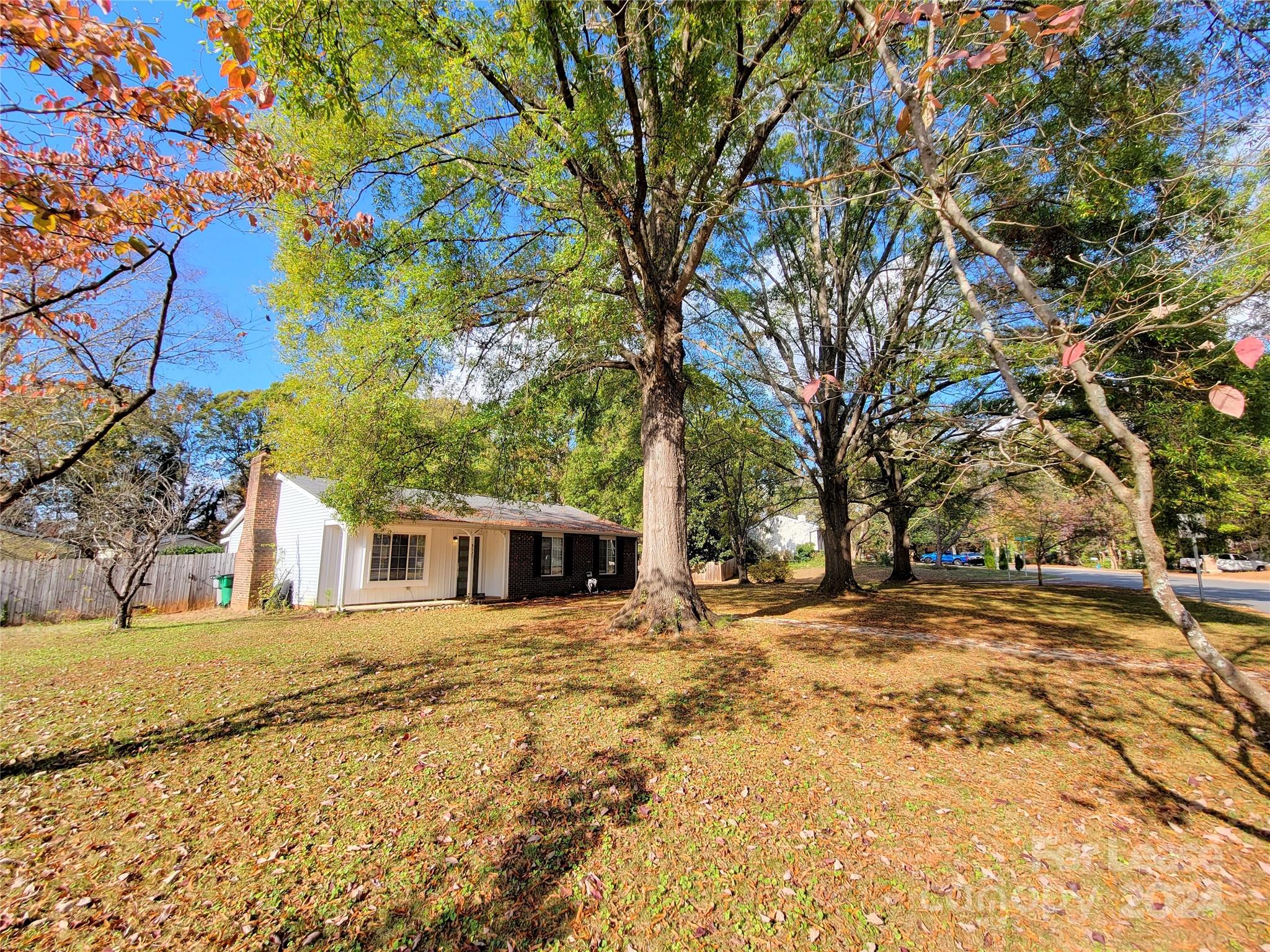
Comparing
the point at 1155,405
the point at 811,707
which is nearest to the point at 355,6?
the point at 811,707

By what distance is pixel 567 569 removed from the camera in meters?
20.1

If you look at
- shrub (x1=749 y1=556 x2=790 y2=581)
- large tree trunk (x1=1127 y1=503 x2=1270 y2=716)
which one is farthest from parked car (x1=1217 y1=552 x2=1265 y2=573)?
large tree trunk (x1=1127 y1=503 x2=1270 y2=716)

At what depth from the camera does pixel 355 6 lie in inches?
201

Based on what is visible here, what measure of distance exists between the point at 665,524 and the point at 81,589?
1679 cm

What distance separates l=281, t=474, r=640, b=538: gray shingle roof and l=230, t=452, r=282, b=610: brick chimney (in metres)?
0.96

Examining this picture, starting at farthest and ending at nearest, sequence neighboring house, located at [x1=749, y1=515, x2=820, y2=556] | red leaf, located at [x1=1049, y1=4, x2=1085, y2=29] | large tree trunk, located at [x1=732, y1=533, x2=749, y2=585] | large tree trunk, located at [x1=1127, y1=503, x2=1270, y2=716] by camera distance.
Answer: neighboring house, located at [x1=749, y1=515, x2=820, y2=556] → large tree trunk, located at [x1=732, y1=533, x2=749, y2=585] → large tree trunk, located at [x1=1127, y1=503, x2=1270, y2=716] → red leaf, located at [x1=1049, y1=4, x2=1085, y2=29]

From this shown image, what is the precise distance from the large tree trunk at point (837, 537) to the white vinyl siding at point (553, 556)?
32.1 feet

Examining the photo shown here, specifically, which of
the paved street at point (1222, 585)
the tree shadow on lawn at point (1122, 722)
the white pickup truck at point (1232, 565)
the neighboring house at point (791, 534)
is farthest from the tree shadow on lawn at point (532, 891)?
the white pickup truck at point (1232, 565)

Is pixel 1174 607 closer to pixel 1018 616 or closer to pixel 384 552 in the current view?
pixel 1018 616

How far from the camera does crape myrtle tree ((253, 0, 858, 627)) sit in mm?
5629

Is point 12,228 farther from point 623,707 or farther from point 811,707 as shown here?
point 811,707

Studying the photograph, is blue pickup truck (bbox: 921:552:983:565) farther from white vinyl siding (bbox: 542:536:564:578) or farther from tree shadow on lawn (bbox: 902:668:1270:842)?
tree shadow on lawn (bbox: 902:668:1270:842)

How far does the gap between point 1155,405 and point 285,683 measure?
14961 mm

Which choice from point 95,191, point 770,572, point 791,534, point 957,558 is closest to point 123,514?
point 95,191
